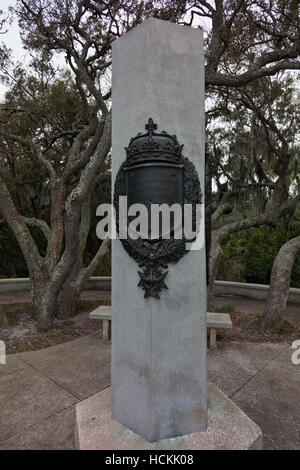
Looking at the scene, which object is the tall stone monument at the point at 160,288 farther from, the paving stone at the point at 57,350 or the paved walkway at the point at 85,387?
the paving stone at the point at 57,350

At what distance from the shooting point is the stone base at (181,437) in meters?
2.12

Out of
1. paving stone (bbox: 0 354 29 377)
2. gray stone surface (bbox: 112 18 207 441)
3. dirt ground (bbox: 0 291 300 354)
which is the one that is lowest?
dirt ground (bbox: 0 291 300 354)

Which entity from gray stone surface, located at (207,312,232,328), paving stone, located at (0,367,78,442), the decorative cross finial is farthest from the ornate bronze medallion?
gray stone surface, located at (207,312,232,328)

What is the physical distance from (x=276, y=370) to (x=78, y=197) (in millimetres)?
4427

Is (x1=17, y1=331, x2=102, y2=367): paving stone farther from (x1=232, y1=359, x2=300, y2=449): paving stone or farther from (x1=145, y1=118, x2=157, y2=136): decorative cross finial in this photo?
(x1=145, y1=118, x2=157, y2=136): decorative cross finial

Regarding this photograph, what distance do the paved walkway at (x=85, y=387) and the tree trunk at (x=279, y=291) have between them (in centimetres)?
69

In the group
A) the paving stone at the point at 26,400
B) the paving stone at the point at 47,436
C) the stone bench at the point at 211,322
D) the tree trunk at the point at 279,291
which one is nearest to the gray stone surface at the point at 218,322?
the stone bench at the point at 211,322

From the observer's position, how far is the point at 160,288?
224cm

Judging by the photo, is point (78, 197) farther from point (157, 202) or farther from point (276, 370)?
point (276, 370)

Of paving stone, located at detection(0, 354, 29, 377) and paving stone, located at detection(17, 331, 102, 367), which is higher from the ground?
paving stone, located at detection(0, 354, 29, 377)

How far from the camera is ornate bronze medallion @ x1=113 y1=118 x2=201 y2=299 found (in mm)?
2236

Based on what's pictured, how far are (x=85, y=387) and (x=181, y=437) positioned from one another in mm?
1673

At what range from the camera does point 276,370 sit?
4055 mm

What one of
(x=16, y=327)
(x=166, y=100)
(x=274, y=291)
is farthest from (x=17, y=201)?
(x=166, y=100)
